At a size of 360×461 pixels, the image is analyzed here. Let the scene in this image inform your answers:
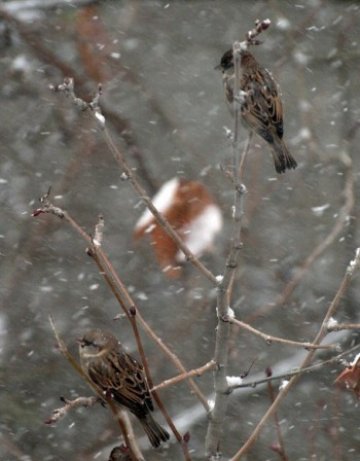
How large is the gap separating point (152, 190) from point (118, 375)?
441cm

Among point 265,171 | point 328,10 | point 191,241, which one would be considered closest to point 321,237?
point 265,171

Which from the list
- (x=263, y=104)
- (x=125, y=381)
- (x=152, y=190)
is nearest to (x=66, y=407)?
(x=125, y=381)

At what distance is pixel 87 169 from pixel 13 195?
621 millimetres

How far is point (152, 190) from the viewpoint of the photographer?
25.3ft

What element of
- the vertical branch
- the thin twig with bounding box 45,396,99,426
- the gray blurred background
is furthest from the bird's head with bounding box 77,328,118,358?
the gray blurred background

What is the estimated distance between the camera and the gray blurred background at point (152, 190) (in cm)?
801

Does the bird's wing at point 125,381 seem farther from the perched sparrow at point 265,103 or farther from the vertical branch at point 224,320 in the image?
the perched sparrow at point 265,103

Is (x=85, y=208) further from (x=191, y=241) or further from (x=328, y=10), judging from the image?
(x=328, y=10)

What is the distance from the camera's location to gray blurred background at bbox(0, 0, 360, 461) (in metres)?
8.01

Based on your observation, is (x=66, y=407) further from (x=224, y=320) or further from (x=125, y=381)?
(x=125, y=381)

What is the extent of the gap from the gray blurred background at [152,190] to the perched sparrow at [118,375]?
4263mm

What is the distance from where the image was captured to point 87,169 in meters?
8.27

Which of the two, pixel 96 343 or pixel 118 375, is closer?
pixel 118 375

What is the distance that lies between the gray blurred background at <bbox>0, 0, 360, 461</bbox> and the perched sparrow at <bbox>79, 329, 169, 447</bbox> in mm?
4263
